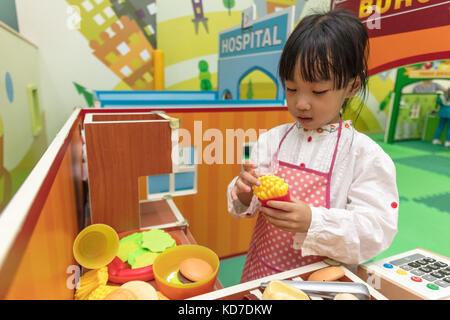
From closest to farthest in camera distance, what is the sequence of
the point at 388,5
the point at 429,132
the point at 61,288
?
the point at 61,288 < the point at 388,5 < the point at 429,132

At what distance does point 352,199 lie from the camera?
0.71 meters

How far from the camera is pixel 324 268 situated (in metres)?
0.63

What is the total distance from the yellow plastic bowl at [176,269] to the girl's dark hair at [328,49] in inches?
19.0

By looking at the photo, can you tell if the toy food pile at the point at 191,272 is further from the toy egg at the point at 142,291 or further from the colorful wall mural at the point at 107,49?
the colorful wall mural at the point at 107,49

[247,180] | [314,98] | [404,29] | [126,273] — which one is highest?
[404,29]

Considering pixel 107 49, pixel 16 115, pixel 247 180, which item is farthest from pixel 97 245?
pixel 107 49

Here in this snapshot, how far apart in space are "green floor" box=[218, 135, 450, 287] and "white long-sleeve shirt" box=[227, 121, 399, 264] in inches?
45.3

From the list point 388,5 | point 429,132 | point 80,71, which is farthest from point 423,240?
point 429,132

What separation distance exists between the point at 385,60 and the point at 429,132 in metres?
5.42

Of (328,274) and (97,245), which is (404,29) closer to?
(328,274)

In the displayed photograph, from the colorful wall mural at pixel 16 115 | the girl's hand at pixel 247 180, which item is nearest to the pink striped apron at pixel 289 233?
the girl's hand at pixel 247 180

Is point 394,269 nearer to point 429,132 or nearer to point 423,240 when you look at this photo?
point 423,240

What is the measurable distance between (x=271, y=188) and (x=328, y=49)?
1.14 ft

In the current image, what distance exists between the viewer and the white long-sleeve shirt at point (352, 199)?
643 mm
